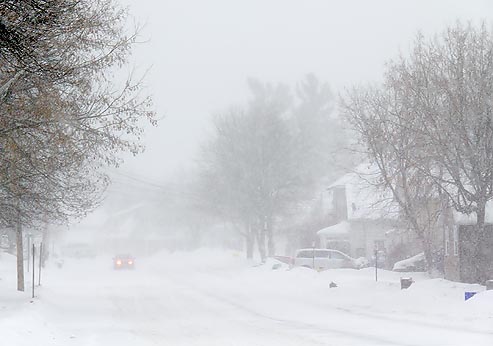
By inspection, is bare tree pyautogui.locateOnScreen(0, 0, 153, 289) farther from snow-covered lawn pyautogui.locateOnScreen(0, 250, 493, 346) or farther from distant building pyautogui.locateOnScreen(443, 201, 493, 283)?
distant building pyautogui.locateOnScreen(443, 201, 493, 283)

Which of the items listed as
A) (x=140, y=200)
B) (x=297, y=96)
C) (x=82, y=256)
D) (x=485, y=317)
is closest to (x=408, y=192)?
(x=485, y=317)

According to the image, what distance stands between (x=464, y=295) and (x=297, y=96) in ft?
271

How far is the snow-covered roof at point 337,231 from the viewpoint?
56844 mm

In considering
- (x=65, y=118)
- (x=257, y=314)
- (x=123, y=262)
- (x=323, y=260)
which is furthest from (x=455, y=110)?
(x=123, y=262)

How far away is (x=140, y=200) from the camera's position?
437 ft

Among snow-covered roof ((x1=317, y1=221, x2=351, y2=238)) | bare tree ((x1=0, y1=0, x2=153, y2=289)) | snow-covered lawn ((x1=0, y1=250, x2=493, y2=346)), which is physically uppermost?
bare tree ((x1=0, y1=0, x2=153, y2=289))

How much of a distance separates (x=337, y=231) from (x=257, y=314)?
110 ft

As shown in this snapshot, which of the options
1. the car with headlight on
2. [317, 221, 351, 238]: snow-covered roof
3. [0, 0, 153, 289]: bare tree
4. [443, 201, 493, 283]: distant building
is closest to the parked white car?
[317, 221, 351, 238]: snow-covered roof

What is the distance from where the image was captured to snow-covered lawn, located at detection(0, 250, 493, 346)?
17.3 m

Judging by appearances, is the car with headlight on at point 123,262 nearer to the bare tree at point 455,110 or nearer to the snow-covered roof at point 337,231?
the snow-covered roof at point 337,231

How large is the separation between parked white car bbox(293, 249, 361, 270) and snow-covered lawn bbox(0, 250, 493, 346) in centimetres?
1028

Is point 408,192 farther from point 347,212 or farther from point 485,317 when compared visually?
point 347,212

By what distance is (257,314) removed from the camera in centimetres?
2380

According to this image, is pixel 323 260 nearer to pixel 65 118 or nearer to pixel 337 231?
pixel 337 231
